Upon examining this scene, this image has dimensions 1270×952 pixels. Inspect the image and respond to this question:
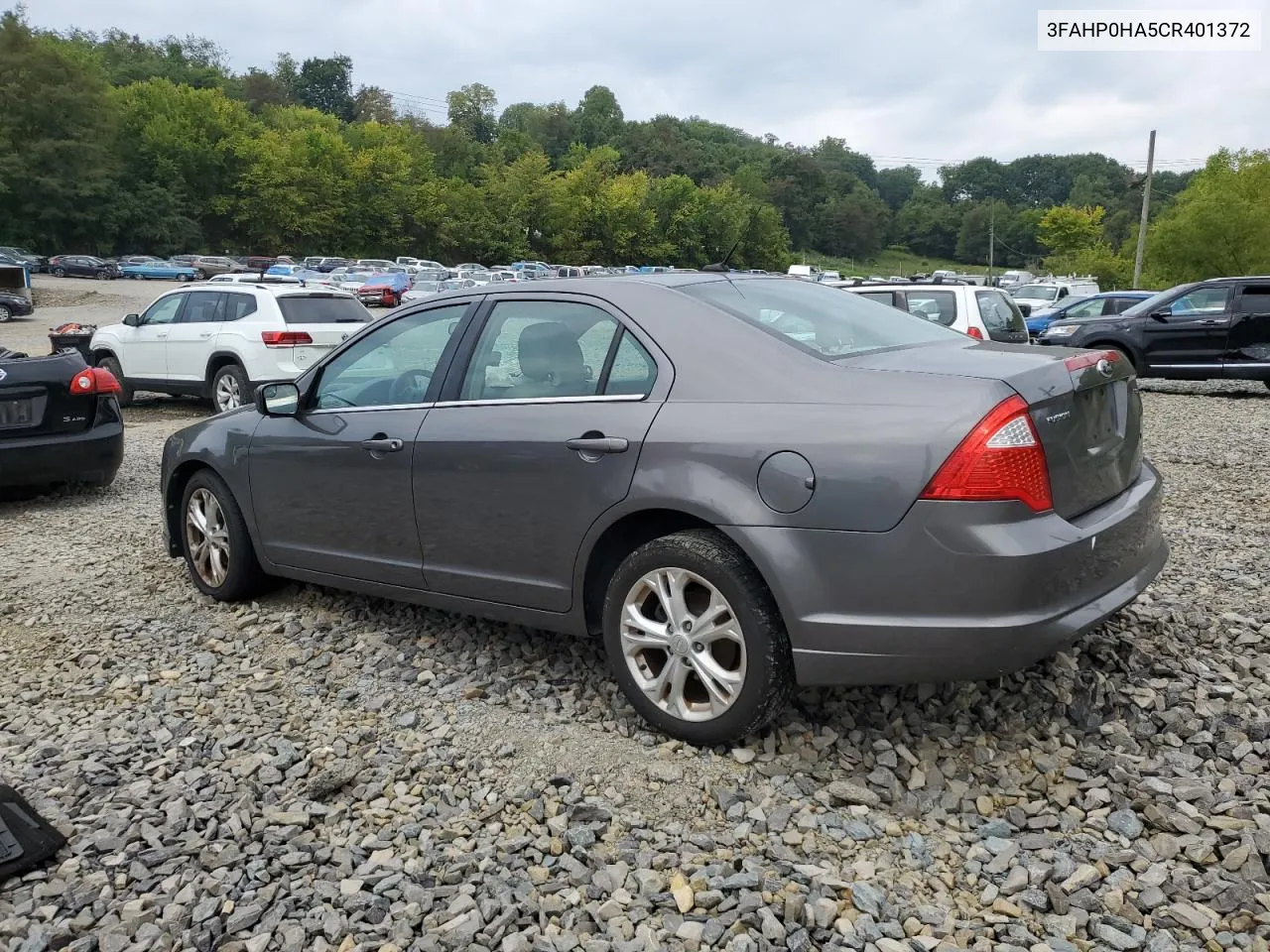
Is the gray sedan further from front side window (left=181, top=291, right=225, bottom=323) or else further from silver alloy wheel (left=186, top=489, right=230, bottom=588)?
front side window (left=181, top=291, right=225, bottom=323)

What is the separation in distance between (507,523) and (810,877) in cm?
170

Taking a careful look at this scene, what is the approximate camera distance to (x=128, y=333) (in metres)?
13.5

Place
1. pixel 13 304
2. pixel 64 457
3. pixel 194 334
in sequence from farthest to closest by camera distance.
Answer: pixel 13 304 < pixel 194 334 < pixel 64 457

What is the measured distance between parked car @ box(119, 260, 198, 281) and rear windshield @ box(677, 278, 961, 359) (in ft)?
195

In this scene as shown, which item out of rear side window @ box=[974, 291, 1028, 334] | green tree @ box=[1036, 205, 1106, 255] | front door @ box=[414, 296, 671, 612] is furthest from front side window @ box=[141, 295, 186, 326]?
green tree @ box=[1036, 205, 1106, 255]

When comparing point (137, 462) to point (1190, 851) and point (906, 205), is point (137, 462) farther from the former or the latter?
point (906, 205)

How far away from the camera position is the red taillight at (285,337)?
40.0 ft

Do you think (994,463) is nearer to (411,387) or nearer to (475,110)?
(411,387)

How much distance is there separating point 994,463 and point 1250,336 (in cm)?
1342

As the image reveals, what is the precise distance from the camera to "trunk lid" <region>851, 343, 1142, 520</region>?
302 cm

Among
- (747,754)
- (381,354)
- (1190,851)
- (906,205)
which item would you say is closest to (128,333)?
(381,354)

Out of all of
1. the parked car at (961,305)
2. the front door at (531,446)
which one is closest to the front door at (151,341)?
the parked car at (961,305)

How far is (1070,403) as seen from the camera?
3098 millimetres

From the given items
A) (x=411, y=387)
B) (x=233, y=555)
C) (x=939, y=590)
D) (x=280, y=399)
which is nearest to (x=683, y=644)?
(x=939, y=590)
